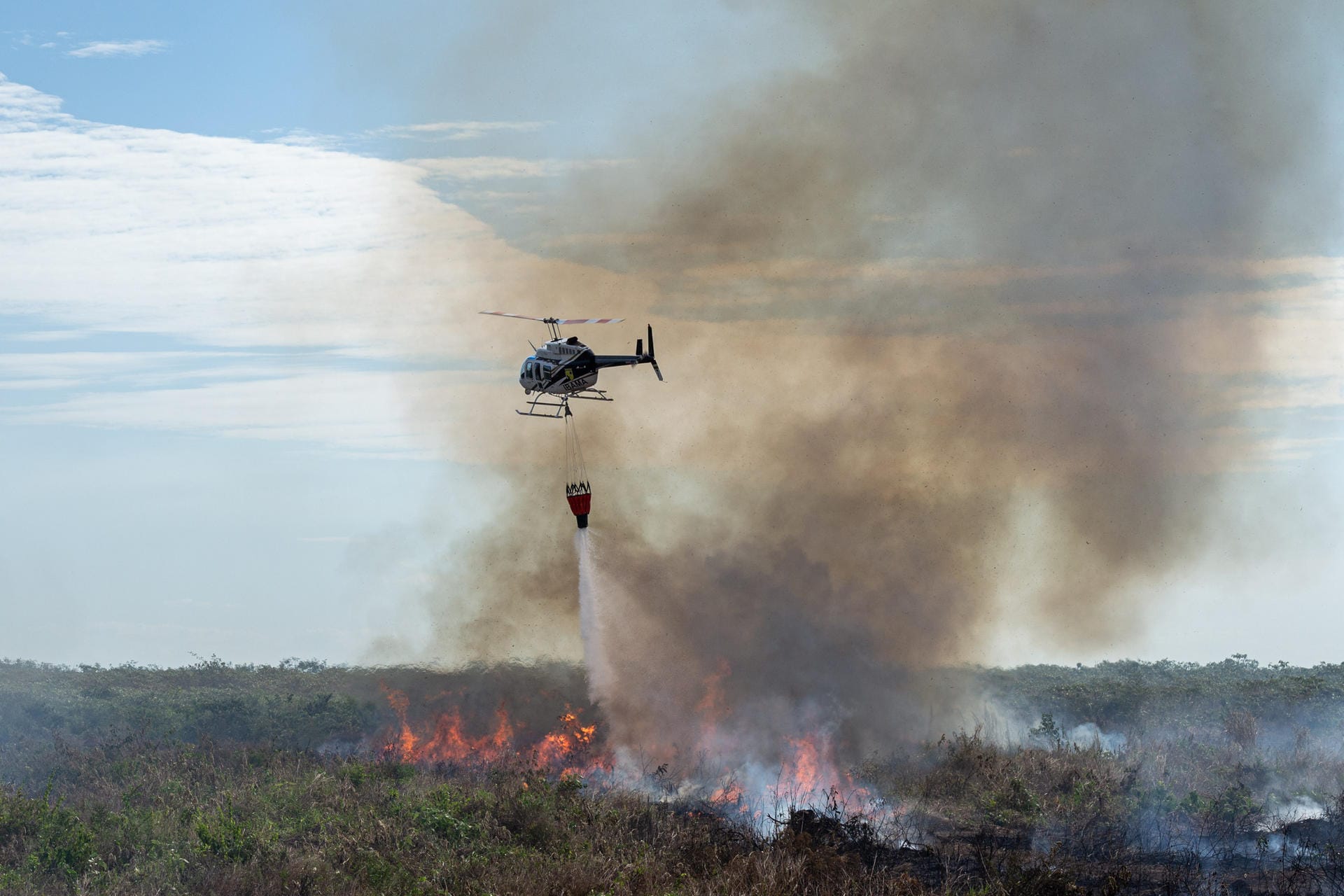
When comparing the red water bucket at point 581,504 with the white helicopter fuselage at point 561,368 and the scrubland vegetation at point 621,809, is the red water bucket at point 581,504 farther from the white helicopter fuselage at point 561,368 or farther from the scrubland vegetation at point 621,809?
the scrubland vegetation at point 621,809

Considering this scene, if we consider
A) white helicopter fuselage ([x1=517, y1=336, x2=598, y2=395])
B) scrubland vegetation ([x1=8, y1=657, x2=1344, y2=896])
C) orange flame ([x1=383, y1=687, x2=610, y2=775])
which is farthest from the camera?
orange flame ([x1=383, y1=687, x2=610, y2=775])

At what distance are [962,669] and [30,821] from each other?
34.8 metres

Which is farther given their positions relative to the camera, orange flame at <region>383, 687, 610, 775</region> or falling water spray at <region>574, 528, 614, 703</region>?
falling water spray at <region>574, 528, 614, 703</region>

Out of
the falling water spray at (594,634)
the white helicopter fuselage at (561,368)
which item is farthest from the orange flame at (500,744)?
the white helicopter fuselage at (561,368)

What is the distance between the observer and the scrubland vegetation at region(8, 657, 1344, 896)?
92.2 ft

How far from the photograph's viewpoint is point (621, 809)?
34.1m

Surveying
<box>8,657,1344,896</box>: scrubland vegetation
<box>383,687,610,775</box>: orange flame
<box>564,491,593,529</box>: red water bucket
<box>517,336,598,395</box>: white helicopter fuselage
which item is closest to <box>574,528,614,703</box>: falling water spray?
<box>8,657,1344,896</box>: scrubland vegetation

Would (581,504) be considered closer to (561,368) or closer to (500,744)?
(561,368)

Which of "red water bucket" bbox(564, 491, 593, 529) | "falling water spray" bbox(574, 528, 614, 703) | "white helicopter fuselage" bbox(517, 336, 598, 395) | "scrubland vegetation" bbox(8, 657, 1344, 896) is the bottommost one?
"scrubland vegetation" bbox(8, 657, 1344, 896)

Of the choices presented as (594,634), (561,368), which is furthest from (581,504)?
(594,634)

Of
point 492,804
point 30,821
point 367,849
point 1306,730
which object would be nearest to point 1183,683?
point 1306,730

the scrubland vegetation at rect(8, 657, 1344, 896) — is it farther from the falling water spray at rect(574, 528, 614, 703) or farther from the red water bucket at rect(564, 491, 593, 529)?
the red water bucket at rect(564, 491, 593, 529)

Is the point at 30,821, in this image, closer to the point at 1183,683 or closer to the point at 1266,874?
the point at 1266,874

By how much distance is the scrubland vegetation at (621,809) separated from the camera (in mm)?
28109
